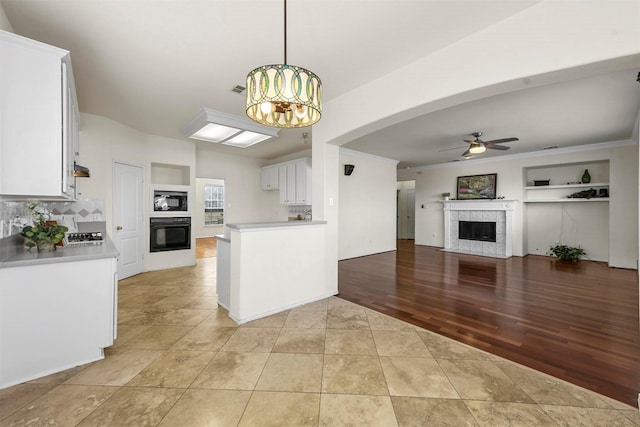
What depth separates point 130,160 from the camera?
15.2 ft

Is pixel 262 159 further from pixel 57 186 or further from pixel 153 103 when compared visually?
pixel 57 186

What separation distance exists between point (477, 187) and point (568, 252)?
8.25 feet

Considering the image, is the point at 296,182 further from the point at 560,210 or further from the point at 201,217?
the point at 560,210

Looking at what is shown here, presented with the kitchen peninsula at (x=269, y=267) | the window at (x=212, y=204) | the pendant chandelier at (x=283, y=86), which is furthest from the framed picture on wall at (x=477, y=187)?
the window at (x=212, y=204)

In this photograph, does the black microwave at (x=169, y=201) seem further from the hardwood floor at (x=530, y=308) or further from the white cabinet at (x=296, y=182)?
the hardwood floor at (x=530, y=308)

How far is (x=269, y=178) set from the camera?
22.3 ft

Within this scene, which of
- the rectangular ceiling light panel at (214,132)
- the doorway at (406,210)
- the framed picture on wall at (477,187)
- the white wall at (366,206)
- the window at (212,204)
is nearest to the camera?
the rectangular ceiling light panel at (214,132)

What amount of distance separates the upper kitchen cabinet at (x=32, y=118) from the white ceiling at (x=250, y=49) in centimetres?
43

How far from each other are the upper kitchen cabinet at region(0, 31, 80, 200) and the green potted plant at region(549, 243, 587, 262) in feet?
29.4

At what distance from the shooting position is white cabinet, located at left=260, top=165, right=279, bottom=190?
6573 mm

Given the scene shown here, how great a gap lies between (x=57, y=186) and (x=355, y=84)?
2.97 meters

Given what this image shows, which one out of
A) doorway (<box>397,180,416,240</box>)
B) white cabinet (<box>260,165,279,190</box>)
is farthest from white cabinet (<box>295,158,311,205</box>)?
doorway (<box>397,180,416,240</box>)

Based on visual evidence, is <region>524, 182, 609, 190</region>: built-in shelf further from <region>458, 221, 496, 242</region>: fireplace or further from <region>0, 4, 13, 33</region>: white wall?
<region>0, 4, 13, 33</region>: white wall

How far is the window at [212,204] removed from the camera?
34.1 ft
